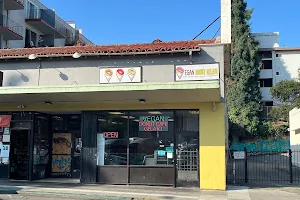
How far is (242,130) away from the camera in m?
44.5

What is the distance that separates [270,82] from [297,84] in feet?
49.3

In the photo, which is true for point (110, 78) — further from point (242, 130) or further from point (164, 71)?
point (242, 130)

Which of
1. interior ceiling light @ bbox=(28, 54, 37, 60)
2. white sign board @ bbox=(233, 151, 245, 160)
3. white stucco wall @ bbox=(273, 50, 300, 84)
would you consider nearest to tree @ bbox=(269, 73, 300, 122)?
white stucco wall @ bbox=(273, 50, 300, 84)

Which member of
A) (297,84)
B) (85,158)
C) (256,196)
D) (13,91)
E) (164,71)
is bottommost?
(256,196)

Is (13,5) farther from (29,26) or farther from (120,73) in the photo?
(120,73)

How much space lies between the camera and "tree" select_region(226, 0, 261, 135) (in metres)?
45.5

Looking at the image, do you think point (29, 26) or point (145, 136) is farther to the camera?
point (29, 26)

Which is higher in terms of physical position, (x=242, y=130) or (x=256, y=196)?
(x=242, y=130)

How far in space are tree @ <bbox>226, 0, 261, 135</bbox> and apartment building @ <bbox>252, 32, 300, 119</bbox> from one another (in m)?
3.09

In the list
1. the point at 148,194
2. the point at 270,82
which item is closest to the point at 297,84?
the point at 270,82

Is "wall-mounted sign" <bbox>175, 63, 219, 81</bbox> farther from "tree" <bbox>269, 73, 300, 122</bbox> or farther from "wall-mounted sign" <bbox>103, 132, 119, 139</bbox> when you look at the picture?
"tree" <bbox>269, 73, 300, 122</bbox>

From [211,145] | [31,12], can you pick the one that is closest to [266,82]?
[31,12]

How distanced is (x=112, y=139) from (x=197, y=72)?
429 cm

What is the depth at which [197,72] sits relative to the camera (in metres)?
14.0
